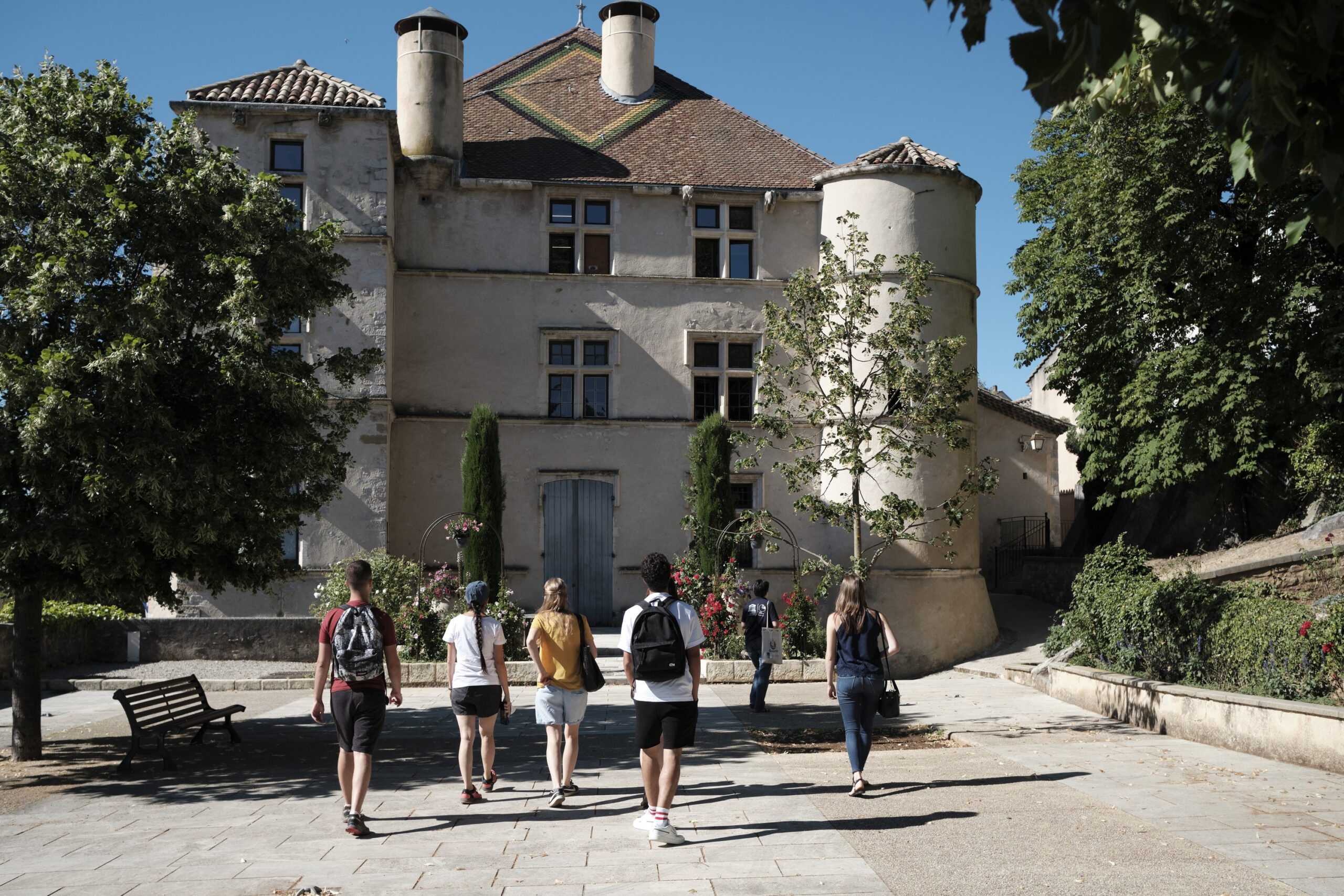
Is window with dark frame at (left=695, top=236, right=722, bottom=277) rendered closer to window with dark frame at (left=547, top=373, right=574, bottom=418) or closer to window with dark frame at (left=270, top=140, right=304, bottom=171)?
window with dark frame at (left=547, top=373, right=574, bottom=418)

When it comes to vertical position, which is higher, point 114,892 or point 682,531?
point 682,531

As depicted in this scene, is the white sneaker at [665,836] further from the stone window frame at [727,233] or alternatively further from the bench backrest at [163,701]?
the stone window frame at [727,233]

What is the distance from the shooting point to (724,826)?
801 centimetres

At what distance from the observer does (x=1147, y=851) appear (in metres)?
7.18

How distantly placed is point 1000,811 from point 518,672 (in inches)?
431

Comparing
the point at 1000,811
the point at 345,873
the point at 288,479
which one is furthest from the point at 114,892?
the point at 1000,811

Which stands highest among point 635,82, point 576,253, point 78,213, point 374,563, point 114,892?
point 635,82

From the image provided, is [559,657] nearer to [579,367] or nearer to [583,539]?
[583,539]

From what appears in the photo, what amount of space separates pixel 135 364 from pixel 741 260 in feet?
54.4

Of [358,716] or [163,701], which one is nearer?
[358,716]

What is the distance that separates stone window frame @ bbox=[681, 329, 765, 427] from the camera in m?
24.3

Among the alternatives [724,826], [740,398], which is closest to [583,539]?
[740,398]

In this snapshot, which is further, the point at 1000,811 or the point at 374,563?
the point at 374,563

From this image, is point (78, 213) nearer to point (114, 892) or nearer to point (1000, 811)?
point (114, 892)
